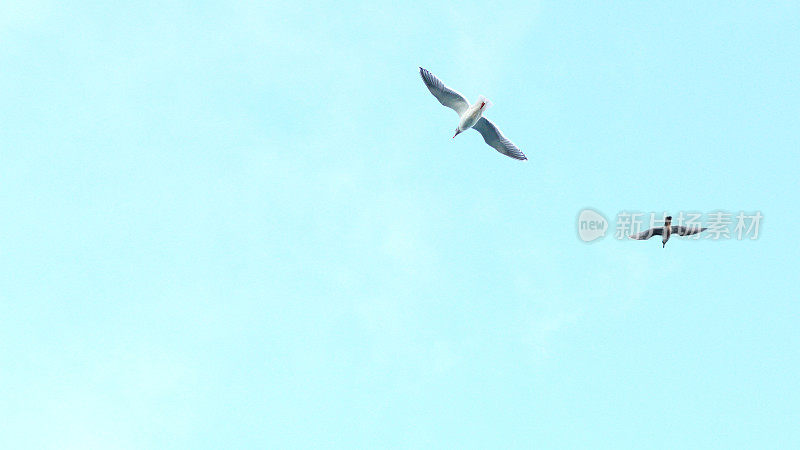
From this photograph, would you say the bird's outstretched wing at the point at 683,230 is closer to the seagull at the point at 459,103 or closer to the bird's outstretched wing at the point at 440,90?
the seagull at the point at 459,103

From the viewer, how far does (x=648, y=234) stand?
182 feet

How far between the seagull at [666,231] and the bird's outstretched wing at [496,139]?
1680 cm

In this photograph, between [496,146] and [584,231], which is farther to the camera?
[496,146]

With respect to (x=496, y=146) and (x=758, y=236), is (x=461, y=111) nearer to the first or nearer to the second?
(x=496, y=146)

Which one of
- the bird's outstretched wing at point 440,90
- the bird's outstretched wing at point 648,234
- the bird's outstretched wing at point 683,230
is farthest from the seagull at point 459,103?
the bird's outstretched wing at point 683,230

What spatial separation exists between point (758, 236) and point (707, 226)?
3624 mm

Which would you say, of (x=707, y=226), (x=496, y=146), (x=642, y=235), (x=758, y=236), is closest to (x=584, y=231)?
(x=642, y=235)

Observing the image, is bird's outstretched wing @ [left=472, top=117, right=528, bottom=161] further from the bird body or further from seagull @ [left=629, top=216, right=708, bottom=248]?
seagull @ [left=629, top=216, right=708, bottom=248]

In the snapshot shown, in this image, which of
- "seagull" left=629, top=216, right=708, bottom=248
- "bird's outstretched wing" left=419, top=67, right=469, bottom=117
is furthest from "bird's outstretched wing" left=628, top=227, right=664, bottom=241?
"bird's outstretched wing" left=419, top=67, right=469, bottom=117

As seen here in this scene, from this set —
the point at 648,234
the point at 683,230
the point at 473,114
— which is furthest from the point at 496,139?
the point at 683,230

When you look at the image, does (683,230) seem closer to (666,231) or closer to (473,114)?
(666,231)

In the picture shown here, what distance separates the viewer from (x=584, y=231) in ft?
177

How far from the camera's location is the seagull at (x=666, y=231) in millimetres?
54719

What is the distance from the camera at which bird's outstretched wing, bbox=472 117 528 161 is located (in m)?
66.6
